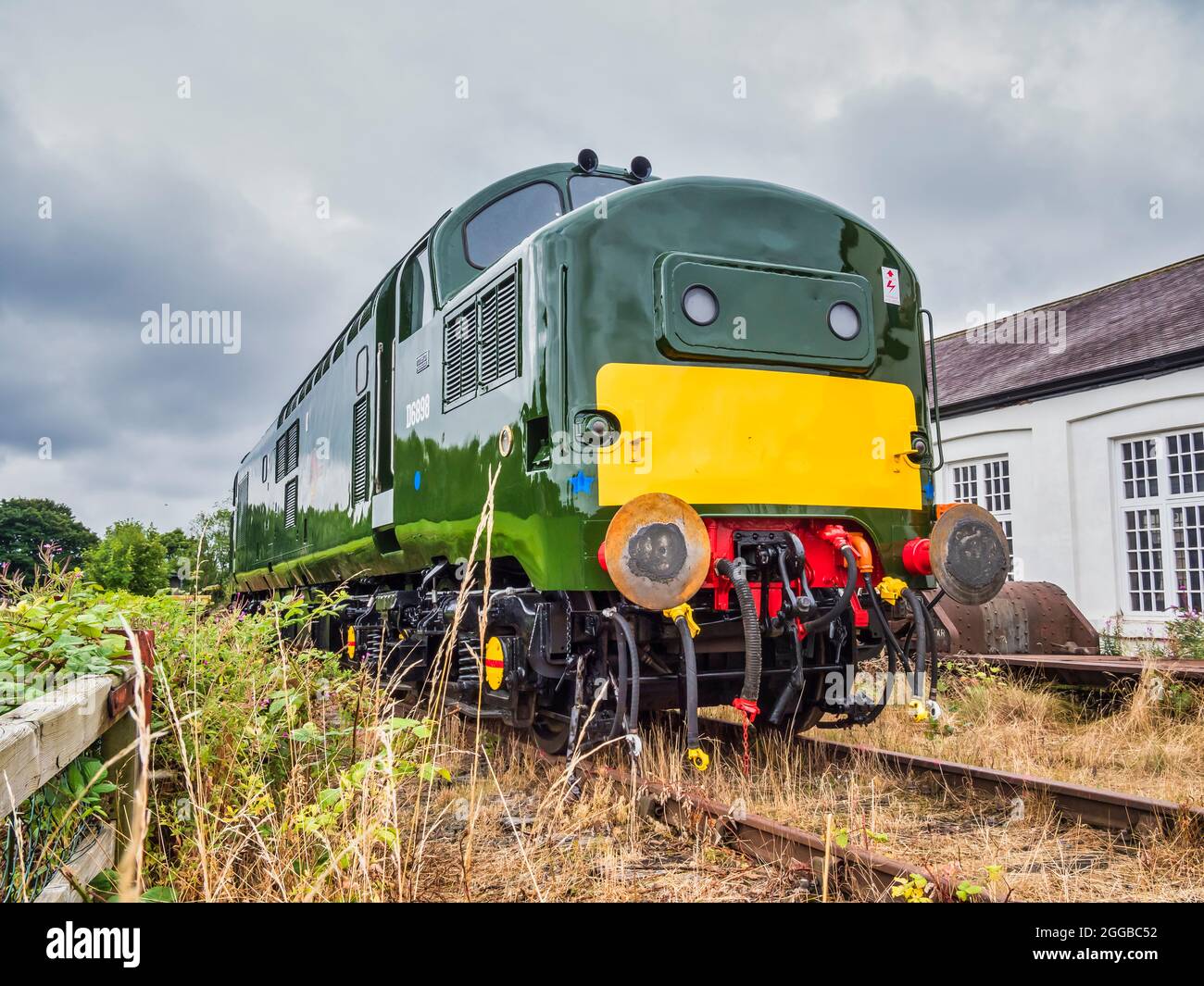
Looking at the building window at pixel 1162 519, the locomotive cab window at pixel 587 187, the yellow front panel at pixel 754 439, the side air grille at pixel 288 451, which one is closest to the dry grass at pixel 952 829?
the yellow front panel at pixel 754 439

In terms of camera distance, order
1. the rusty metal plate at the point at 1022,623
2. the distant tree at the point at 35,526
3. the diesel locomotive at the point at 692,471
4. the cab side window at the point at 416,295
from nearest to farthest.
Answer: the diesel locomotive at the point at 692,471 < the cab side window at the point at 416,295 < the rusty metal plate at the point at 1022,623 < the distant tree at the point at 35,526

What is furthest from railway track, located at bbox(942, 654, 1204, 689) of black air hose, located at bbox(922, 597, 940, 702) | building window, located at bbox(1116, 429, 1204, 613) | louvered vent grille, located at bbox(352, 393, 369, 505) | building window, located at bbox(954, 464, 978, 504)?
building window, located at bbox(954, 464, 978, 504)

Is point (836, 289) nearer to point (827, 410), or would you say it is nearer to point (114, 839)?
point (827, 410)

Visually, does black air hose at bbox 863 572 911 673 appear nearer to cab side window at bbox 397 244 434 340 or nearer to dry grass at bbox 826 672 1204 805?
dry grass at bbox 826 672 1204 805

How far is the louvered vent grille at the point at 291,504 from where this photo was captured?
1098 centimetres

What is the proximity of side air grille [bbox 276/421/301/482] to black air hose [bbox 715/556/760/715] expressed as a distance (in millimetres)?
7648

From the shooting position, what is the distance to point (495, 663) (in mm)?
4887

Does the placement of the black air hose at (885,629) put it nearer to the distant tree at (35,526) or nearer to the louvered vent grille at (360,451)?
the louvered vent grille at (360,451)

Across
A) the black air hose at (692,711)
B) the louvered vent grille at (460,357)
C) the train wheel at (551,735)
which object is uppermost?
the louvered vent grille at (460,357)

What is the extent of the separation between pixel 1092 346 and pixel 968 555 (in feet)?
37.7

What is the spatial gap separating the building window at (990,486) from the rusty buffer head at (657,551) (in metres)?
12.3

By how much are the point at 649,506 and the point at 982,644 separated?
5.98 meters

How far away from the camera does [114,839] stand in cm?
297
